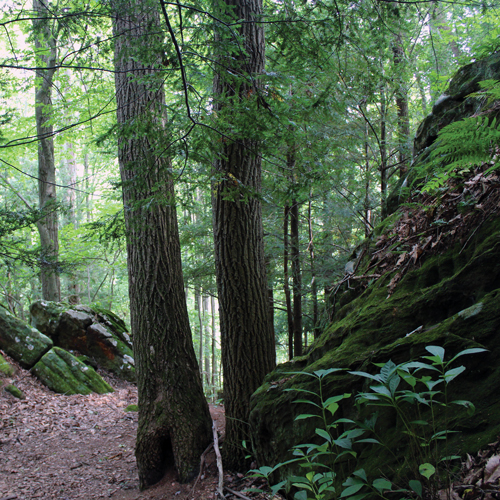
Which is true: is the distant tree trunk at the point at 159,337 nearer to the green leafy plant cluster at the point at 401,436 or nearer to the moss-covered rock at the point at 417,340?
the moss-covered rock at the point at 417,340

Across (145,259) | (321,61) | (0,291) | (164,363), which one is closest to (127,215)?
(145,259)

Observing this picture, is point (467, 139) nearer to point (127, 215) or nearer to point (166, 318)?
point (127, 215)

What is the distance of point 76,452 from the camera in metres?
5.63

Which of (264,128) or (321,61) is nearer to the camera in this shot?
(264,128)

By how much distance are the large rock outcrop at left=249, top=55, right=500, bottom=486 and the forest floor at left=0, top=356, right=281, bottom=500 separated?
87cm

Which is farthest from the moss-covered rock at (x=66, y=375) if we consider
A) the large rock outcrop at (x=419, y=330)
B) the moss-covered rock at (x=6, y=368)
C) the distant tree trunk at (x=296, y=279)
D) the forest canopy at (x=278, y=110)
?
the large rock outcrop at (x=419, y=330)

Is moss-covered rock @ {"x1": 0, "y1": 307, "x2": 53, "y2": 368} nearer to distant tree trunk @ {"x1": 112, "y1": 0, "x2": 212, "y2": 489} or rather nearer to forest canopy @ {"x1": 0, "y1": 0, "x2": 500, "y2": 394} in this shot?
forest canopy @ {"x1": 0, "y1": 0, "x2": 500, "y2": 394}

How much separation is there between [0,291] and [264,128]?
15.6 meters

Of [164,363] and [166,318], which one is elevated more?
[166,318]

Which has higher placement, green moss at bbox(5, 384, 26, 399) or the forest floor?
green moss at bbox(5, 384, 26, 399)

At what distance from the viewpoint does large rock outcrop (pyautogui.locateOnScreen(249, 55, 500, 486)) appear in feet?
5.62

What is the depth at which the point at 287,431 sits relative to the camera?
Result: 268 centimetres

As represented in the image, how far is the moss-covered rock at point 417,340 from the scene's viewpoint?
5.53ft

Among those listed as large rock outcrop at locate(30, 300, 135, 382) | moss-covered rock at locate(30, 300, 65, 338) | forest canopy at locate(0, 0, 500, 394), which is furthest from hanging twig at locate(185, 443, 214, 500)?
moss-covered rock at locate(30, 300, 65, 338)
